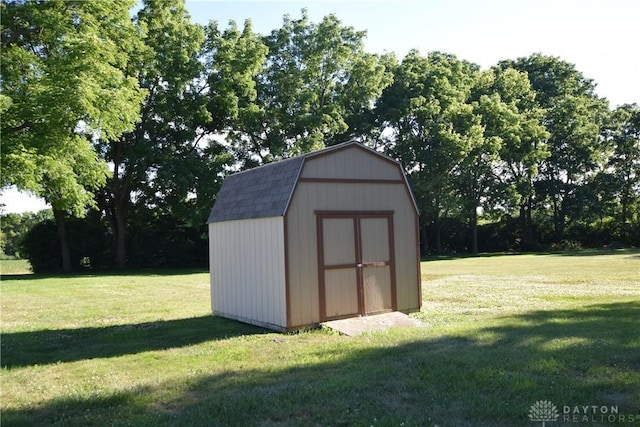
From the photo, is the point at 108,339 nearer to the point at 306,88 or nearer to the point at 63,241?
the point at 63,241

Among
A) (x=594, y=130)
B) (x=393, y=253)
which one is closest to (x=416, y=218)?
(x=393, y=253)

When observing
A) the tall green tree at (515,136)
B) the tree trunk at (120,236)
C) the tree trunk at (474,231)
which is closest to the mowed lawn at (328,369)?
the tree trunk at (120,236)

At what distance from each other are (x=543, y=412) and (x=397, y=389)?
1502 mm

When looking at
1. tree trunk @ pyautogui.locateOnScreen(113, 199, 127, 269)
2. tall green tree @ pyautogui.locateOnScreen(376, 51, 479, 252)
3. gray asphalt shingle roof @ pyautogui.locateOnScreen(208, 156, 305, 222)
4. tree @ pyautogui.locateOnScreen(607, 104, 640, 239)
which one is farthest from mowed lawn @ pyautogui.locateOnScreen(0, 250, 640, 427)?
tree @ pyautogui.locateOnScreen(607, 104, 640, 239)

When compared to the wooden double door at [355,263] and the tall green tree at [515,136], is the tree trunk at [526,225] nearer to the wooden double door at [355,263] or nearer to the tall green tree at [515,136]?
the tall green tree at [515,136]

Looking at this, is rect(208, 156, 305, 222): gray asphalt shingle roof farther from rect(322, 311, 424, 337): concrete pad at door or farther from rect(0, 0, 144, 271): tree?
rect(0, 0, 144, 271): tree

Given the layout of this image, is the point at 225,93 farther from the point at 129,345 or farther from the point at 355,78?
the point at 129,345

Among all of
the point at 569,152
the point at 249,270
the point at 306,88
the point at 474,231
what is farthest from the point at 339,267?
the point at 569,152

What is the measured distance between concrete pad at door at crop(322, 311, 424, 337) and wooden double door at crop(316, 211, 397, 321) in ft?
0.93

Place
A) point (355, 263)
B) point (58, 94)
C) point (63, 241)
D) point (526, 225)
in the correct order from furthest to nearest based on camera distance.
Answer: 1. point (526, 225)
2. point (63, 241)
3. point (58, 94)
4. point (355, 263)

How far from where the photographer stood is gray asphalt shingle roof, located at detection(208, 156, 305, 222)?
9.98 m

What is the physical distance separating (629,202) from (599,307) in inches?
1554

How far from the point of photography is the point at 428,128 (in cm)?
3816

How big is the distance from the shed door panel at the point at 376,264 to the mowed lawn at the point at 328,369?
3.47ft
